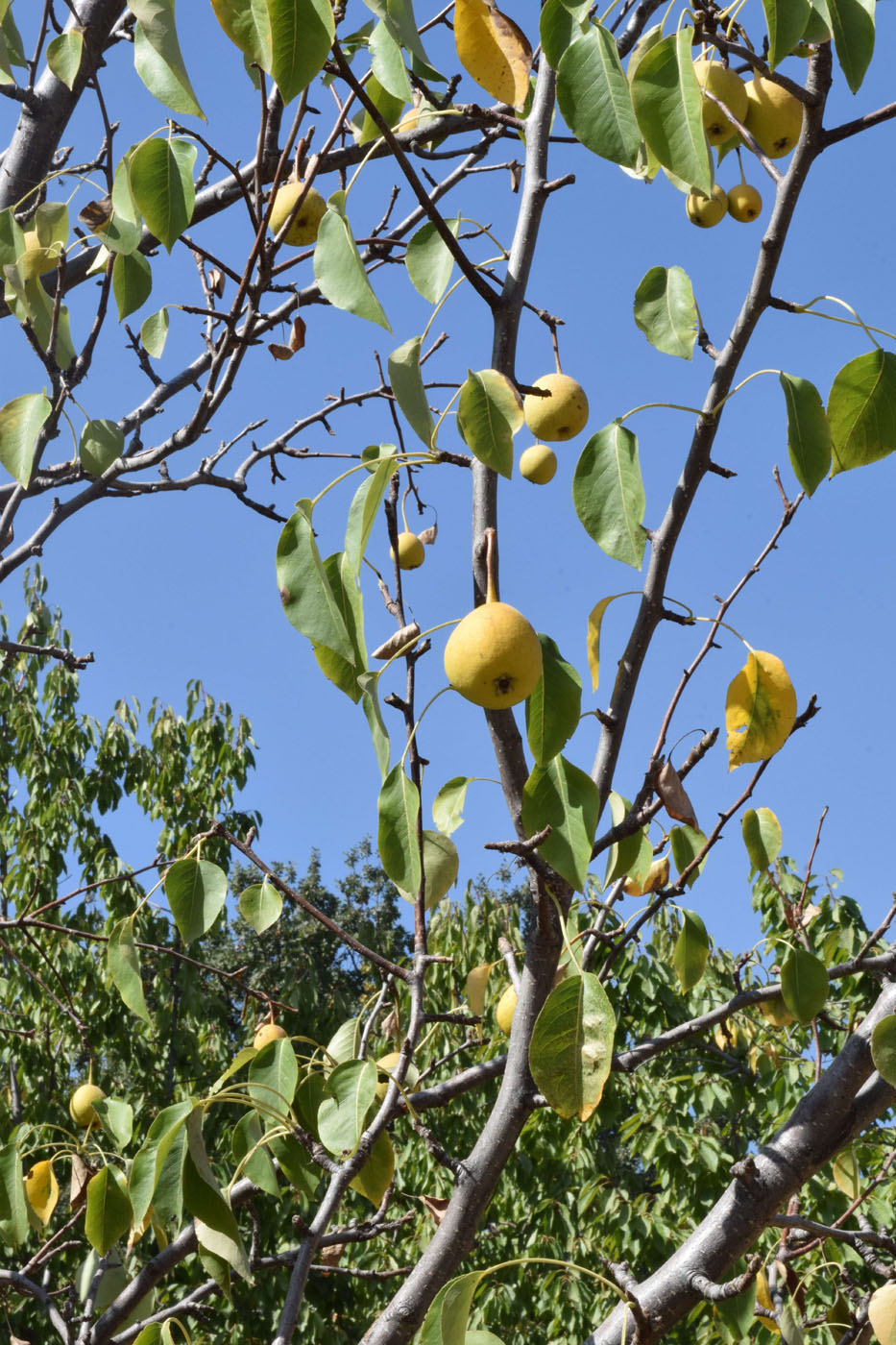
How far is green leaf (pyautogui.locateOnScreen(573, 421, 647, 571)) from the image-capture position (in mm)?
980

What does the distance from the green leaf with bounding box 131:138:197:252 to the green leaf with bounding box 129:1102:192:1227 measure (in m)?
1.04

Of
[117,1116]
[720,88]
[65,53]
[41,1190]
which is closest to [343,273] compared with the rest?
→ [720,88]

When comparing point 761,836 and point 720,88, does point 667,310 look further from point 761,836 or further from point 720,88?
point 761,836

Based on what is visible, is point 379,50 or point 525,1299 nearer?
point 379,50

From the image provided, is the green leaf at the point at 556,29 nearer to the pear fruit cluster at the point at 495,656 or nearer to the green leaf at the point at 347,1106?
the pear fruit cluster at the point at 495,656

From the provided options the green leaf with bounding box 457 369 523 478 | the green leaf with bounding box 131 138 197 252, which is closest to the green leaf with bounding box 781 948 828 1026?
the green leaf with bounding box 457 369 523 478

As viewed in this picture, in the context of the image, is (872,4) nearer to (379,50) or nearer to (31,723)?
(379,50)

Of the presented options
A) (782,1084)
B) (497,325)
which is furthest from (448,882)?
(782,1084)

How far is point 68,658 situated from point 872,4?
1.86 meters

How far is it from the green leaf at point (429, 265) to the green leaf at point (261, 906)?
0.96 m

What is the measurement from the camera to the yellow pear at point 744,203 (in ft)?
5.29

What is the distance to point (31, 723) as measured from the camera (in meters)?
7.46

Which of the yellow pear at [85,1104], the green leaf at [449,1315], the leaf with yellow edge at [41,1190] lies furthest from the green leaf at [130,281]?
the yellow pear at [85,1104]

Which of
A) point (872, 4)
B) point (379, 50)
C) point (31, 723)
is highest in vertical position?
point (31, 723)
